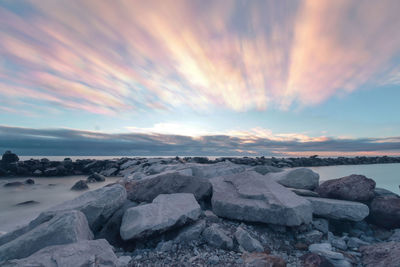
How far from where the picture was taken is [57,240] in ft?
8.52

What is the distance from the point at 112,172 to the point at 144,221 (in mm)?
12497

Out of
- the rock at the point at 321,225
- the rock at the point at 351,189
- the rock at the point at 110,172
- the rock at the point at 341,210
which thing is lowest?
the rock at the point at 110,172

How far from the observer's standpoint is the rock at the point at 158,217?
296cm

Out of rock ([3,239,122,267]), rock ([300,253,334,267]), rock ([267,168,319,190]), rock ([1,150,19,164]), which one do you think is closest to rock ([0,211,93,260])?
rock ([3,239,122,267])

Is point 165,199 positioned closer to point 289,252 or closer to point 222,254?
point 222,254

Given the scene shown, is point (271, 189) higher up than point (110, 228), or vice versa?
point (271, 189)

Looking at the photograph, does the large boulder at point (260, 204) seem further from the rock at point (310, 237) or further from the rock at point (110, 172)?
the rock at point (110, 172)

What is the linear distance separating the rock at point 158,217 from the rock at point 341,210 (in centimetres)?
245

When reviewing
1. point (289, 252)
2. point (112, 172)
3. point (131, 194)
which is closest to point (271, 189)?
point (289, 252)

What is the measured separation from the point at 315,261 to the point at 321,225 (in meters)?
1.45

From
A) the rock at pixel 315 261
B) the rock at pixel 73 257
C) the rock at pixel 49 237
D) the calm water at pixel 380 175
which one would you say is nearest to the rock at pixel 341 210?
the rock at pixel 315 261

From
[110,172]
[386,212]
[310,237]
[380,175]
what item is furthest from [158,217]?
[110,172]

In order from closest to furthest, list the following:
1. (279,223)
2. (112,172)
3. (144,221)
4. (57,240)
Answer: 1. (57,240)
2. (144,221)
3. (279,223)
4. (112,172)

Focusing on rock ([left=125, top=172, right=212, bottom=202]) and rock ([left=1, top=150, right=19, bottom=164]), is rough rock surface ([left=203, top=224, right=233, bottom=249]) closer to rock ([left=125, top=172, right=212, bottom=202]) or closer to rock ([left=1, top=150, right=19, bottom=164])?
rock ([left=125, top=172, right=212, bottom=202])
